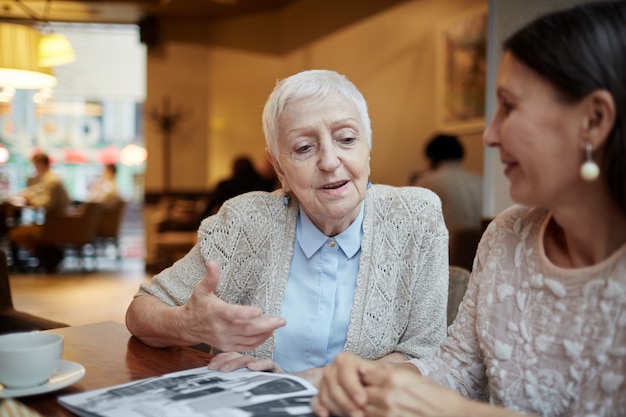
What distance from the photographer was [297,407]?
2.96 feet

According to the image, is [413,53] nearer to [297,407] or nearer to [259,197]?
[259,197]

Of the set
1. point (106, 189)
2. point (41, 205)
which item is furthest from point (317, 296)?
point (106, 189)

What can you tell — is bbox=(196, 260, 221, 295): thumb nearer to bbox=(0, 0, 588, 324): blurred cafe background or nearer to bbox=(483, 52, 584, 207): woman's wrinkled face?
bbox=(483, 52, 584, 207): woman's wrinkled face

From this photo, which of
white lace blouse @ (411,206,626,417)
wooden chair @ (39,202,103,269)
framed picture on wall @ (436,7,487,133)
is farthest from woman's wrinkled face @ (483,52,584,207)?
wooden chair @ (39,202,103,269)

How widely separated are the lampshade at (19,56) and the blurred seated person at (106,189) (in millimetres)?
4611

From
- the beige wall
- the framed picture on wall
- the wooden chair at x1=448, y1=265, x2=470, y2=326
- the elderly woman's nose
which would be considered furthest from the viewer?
the beige wall

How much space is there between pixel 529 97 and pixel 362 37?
6168 mm

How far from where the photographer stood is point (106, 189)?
10312mm

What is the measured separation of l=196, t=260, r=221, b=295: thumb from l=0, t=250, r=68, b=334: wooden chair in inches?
30.3

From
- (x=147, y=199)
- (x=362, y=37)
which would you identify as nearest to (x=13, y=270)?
(x=147, y=199)

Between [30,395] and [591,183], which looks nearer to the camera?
[591,183]

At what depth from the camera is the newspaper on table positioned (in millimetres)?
877

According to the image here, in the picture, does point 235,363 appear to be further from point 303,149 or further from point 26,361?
point 303,149

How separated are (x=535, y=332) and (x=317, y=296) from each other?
0.62m
